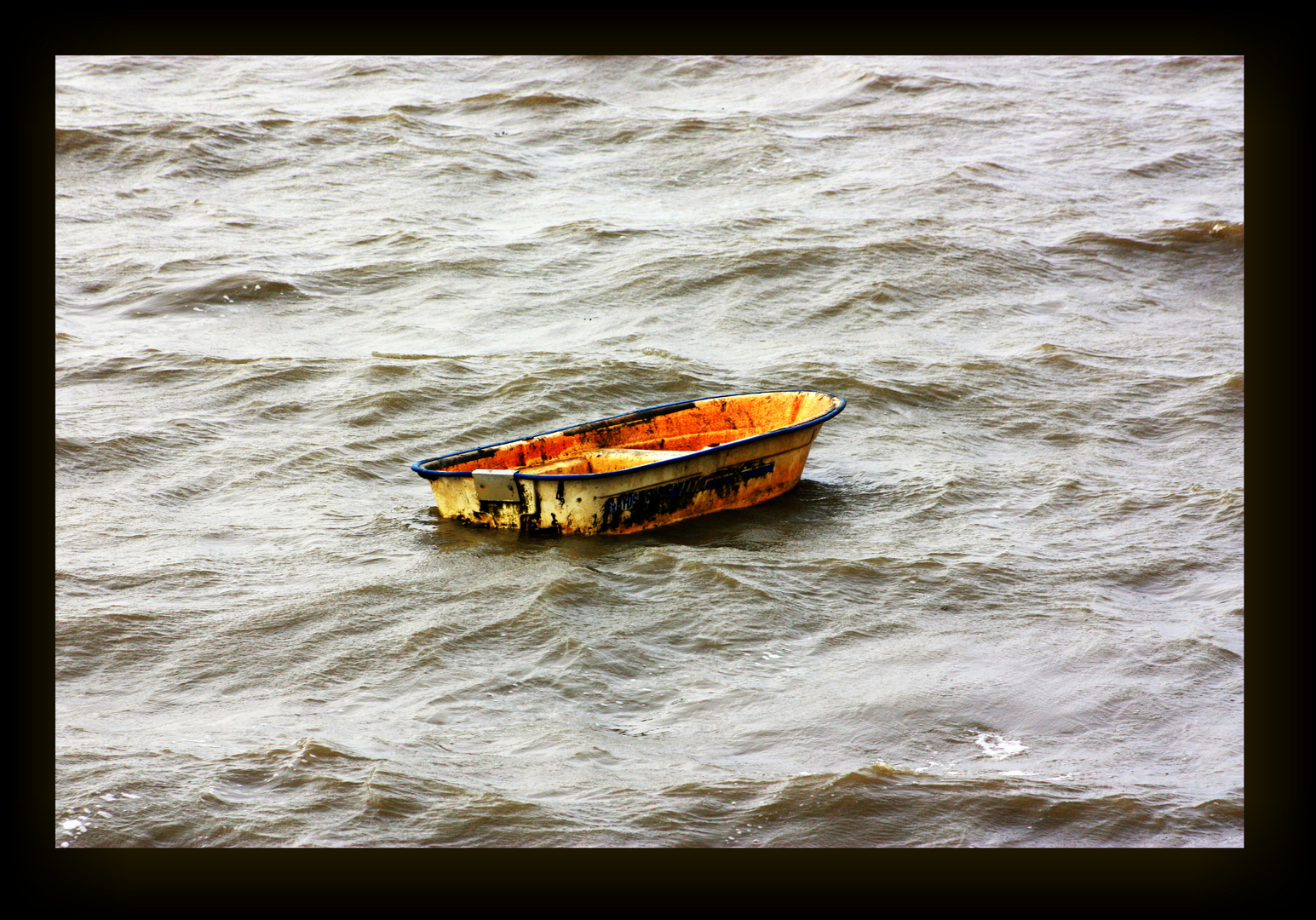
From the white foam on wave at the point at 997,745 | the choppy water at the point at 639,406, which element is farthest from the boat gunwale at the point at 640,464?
the white foam on wave at the point at 997,745

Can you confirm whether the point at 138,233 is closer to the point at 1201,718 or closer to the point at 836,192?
the point at 836,192

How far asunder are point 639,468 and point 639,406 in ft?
9.43

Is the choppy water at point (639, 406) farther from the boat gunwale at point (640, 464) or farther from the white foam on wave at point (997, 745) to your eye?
the boat gunwale at point (640, 464)

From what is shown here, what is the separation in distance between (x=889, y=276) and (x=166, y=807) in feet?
33.5

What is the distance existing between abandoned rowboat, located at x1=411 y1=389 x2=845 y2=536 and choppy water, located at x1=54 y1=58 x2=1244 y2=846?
22cm

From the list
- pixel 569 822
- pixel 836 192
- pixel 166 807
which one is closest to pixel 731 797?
pixel 569 822

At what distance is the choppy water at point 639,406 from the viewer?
18.2ft

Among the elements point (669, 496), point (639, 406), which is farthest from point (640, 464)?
point (639, 406)

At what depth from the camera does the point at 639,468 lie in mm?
8273

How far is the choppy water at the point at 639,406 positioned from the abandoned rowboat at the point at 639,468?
0.71 feet

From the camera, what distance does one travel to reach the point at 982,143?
58.9 feet

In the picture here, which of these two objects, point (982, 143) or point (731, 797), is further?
point (982, 143)

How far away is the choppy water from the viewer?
5555mm

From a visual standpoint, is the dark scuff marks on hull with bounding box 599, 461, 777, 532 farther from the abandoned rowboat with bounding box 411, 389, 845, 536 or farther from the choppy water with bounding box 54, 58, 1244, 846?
the choppy water with bounding box 54, 58, 1244, 846
